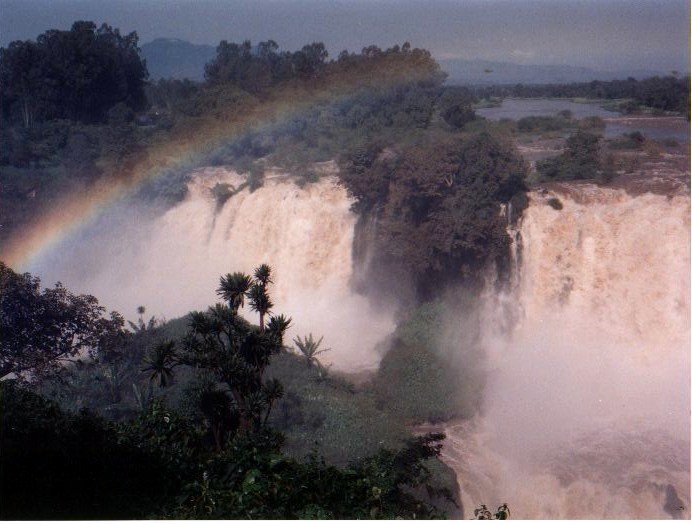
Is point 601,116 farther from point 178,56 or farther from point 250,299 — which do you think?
point 178,56

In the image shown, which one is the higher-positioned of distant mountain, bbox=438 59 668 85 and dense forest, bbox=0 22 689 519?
distant mountain, bbox=438 59 668 85

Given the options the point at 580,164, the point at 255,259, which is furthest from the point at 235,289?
the point at 580,164

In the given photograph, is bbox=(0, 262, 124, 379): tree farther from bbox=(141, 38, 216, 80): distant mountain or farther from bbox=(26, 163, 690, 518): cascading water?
bbox=(141, 38, 216, 80): distant mountain

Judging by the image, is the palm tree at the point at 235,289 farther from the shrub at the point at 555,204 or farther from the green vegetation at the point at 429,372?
the shrub at the point at 555,204

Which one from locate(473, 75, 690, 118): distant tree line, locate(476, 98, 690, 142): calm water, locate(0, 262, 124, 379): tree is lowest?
locate(0, 262, 124, 379): tree

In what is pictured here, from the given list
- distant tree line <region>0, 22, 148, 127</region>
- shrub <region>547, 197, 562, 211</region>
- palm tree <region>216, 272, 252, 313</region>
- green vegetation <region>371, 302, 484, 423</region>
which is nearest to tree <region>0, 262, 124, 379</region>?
palm tree <region>216, 272, 252, 313</region>

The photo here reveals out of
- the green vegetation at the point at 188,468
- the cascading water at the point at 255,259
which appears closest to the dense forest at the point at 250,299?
the green vegetation at the point at 188,468

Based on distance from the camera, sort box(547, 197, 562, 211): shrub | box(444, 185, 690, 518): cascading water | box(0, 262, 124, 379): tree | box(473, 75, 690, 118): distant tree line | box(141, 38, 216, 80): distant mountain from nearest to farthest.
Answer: box(444, 185, 690, 518): cascading water
box(0, 262, 124, 379): tree
box(547, 197, 562, 211): shrub
box(473, 75, 690, 118): distant tree line
box(141, 38, 216, 80): distant mountain
